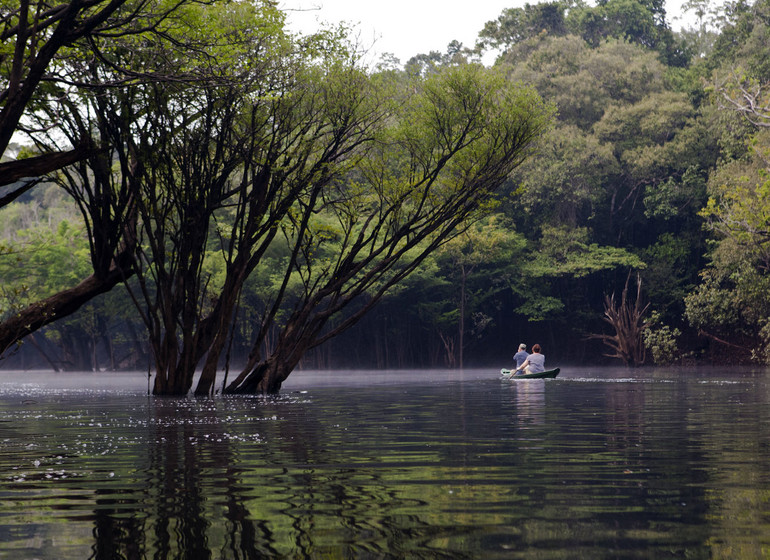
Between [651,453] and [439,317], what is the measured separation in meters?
46.6

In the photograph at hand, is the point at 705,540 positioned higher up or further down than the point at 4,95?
further down

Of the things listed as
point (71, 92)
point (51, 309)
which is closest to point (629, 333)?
point (51, 309)

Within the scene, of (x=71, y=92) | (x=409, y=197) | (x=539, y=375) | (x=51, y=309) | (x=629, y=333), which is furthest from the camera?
(x=629, y=333)

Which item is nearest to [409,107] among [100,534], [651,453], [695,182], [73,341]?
[651,453]

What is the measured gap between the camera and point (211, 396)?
869 inches

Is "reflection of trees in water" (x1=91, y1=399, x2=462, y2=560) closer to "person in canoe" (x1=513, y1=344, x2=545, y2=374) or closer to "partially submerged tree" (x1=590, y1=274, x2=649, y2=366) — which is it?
"person in canoe" (x1=513, y1=344, x2=545, y2=374)

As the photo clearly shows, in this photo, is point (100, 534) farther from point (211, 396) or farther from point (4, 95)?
point (211, 396)

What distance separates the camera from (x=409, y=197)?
89.4ft

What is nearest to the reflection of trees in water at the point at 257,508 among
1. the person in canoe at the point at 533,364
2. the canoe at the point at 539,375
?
the canoe at the point at 539,375

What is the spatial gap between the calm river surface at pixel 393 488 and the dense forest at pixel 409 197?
4.38m

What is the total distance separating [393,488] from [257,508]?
112 centimetres

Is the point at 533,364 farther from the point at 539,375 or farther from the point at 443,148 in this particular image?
the point at 443,148

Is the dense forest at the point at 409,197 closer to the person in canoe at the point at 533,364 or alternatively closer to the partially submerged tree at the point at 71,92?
the partially submerged tree at the point at 71,92

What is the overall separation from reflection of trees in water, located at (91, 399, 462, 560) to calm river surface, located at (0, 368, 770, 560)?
16 millimetres
